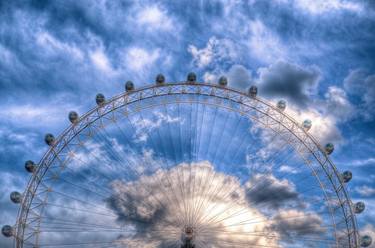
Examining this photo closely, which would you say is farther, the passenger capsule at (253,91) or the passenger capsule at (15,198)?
the passenger capsule at (253,91)

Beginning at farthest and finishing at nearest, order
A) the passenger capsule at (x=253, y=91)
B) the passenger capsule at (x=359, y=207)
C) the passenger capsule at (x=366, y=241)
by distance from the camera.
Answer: the passenger capsule at (x=253, y=91) < the passenger capsule at (x=359, y=207) < the passenger capsule at (x=366, y=241)

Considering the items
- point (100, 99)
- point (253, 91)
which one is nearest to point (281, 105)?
point (253, 91)

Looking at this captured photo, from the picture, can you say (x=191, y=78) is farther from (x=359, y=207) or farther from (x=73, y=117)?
(x=359, y=207)

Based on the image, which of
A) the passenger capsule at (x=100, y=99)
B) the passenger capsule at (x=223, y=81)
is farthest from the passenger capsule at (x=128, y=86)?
the passenger capsule at (x=223, y=81)

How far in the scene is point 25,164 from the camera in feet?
158

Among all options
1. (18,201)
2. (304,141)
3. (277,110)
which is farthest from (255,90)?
(18,201)

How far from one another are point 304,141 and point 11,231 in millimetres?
31111

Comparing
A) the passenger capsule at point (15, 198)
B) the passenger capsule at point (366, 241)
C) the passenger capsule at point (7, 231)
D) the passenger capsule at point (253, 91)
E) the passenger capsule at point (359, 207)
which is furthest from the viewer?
the passenger capsule at point (253, 91)

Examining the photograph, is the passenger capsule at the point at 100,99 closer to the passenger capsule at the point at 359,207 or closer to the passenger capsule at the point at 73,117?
the passenger capsule at the point at 73,117

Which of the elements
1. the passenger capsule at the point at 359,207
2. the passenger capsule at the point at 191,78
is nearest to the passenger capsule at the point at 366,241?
the passenger capsule at the point at 359,207

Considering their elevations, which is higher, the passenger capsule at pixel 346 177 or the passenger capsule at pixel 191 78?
the passenger capsule at pixel 191 78

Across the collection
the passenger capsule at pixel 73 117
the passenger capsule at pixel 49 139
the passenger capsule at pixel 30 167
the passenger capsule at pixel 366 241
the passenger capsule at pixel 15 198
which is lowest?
the passenger capsule at pixel 366 241

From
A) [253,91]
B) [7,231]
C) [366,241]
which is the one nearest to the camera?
[7,231]

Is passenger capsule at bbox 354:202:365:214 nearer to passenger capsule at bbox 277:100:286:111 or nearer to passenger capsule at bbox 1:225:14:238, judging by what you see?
passenger capsule at bbox 277:100:286:111
